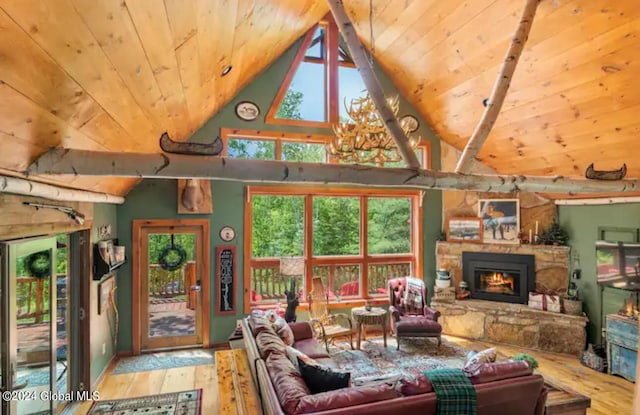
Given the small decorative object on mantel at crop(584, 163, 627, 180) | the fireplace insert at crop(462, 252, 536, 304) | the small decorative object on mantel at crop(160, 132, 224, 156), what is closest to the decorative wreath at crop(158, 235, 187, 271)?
the small decorative object on mantel at crop(160, 132, 224, 156)

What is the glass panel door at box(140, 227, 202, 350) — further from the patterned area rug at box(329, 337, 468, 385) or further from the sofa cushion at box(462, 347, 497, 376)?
the sofa cushion at box(462, 347, 497, 376)

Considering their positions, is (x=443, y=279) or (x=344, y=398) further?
(x=443, y=279)

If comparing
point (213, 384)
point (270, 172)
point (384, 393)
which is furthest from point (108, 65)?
point (213, 384)

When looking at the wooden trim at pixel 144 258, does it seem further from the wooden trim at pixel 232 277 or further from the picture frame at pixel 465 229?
the picture frame at pixel 465 229

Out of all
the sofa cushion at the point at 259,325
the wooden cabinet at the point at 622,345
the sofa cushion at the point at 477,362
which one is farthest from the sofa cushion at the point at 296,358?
the wooden cabinet at the point at 622,345

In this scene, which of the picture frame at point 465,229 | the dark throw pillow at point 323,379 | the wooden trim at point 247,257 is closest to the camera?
the dark throw pillow at point 323,379

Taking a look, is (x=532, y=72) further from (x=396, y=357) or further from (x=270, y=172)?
(x=396, y=357)

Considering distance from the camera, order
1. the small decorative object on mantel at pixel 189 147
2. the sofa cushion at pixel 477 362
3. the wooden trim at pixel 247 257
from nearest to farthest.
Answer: the small decorative object on mantel at pixel 189 147, the sofa cushion at pixel 477 362, the wooden trim at pixel 247 257

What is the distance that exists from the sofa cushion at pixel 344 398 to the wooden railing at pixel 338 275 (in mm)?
3743

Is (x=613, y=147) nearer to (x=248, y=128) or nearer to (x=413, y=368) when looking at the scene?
(x=413, y=368)

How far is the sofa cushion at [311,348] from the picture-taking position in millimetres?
4254

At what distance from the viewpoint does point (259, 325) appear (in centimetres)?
387

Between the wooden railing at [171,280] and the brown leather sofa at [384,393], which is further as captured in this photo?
the wooden railing at [171,280]

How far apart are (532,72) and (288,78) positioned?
369 cm
